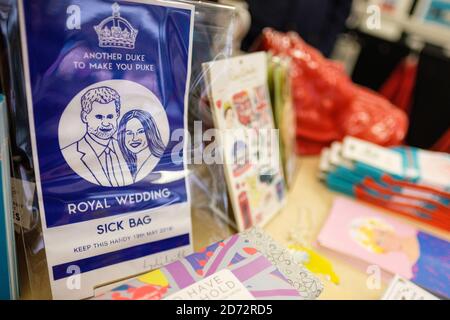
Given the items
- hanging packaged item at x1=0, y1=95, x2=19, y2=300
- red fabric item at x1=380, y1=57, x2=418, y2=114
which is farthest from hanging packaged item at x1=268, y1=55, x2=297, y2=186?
red fabric item at x1=380, y1=57, x2=418, y2=114

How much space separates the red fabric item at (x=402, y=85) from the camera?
113cm

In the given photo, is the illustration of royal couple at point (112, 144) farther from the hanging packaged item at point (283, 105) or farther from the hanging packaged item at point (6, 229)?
the hanging packaged item at point (283, 105)

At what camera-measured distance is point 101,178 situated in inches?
17.1

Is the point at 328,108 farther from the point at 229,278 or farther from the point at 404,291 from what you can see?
the point at 229,278

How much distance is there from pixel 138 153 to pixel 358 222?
48cm

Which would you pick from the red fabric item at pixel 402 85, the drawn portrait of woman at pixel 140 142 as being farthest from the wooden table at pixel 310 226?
→ the red fabric item at pixel 402 85

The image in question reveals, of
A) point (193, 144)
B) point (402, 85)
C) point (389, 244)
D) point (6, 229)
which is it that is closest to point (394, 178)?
point (389, 244)

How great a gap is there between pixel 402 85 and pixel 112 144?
3.65 ft

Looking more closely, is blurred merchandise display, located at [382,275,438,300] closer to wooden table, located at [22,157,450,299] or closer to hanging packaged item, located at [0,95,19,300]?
wooden table, located at [22,157,450,299]

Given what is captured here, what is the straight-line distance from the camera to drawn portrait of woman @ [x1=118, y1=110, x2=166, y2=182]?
1.44ft

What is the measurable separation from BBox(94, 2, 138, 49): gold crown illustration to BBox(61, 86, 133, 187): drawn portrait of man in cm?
6

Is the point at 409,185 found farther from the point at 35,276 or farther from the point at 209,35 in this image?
the point at 35,276
